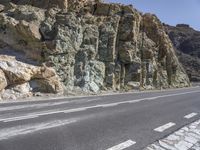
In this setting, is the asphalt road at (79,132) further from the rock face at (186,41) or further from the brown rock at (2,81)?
the rock face at (186,41)

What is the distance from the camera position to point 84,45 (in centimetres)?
2988

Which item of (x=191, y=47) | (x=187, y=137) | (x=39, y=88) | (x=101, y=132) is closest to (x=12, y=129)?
(x=101, y=132)

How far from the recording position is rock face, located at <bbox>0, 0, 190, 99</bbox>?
982 inches

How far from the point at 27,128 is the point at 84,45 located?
73.1 feet

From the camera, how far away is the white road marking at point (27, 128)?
7103 millimetres

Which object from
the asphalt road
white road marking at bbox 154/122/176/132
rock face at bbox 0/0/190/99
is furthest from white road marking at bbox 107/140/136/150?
rock face at bbox 0/0/190/99

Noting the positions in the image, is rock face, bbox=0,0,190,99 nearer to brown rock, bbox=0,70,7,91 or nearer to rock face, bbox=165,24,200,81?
brown rock, bbox=0,70,7,91

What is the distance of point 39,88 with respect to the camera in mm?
21422

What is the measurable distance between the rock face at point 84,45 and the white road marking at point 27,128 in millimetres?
10096

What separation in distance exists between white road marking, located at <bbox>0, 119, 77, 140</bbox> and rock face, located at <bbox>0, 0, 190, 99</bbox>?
10.1 m

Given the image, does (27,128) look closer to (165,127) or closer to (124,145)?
(124,145)

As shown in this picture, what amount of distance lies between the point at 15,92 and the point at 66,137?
41.1ft

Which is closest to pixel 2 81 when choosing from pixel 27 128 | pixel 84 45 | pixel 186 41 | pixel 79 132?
pixel 27 128

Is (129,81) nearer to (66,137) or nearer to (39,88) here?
(39,88)
